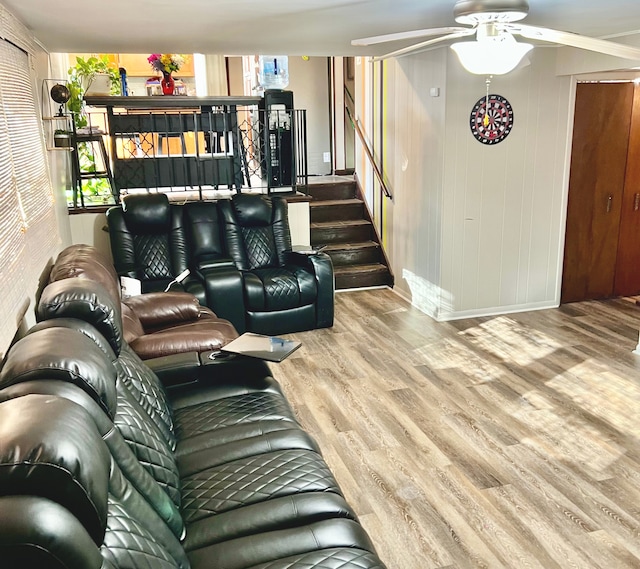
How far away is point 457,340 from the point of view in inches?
191

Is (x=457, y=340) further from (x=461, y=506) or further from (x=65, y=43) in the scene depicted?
(x=65, y=43)

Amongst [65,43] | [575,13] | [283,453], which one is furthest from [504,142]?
[283,453]

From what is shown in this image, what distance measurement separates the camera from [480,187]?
17.2 feet

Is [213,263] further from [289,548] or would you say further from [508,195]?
[289,548]

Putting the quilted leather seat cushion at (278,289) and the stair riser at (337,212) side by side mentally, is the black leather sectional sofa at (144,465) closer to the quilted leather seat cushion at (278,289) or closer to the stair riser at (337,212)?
the quilted leather seat cushion at (278,289)

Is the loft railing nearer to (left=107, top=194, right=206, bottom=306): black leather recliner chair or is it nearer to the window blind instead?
(left=107, top=194, right=206, bottom=306): black leather recliner chair

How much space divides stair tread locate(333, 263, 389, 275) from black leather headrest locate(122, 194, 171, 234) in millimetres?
1988

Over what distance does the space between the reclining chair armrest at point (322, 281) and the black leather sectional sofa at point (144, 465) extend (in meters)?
2.26

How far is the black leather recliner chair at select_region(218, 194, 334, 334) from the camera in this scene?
16.3 feet

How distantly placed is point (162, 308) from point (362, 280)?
9.72 feet

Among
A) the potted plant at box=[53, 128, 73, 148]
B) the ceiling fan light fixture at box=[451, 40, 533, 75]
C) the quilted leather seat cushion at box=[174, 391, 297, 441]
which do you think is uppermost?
the ceiling fan light fixture at box=[451, 40, 533, 75]

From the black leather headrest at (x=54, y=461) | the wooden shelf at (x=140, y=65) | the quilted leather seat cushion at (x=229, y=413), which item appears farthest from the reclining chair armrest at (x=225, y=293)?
the wooden shelf at (x=140, y=65)

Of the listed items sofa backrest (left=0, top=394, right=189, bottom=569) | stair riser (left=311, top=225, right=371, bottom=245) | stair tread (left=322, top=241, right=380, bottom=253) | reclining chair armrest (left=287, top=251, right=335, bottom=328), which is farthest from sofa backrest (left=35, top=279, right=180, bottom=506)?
stair riser (left=311, top=225, right=371, bottom=245)

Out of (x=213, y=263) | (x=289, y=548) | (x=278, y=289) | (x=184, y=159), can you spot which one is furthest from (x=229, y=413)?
(x=184, y=159)
